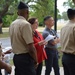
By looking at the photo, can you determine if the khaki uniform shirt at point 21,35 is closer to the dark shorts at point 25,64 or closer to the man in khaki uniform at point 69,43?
the dark shorts at point 25,64

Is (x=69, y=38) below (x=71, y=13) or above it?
below

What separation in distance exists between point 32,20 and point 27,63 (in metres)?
1.26

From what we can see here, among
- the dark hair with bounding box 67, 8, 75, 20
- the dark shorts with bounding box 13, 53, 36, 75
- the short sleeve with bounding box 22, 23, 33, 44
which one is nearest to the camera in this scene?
the short sleeve with bounding box 22, 23, 33, 44

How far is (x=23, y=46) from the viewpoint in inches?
170

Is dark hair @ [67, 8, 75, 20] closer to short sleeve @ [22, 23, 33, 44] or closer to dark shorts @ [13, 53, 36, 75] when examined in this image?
short sleeve @ [22, 23, 33, 44]

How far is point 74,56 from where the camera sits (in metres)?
4.54

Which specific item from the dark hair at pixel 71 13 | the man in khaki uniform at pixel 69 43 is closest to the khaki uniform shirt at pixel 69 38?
the man in khaki uniform at pixel 69 43

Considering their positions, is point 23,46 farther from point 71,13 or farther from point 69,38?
point 71,13

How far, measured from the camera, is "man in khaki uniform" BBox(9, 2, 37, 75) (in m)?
4.21

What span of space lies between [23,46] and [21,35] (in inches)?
7.7

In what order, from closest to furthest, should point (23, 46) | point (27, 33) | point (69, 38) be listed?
point (27, 33) → point (23, 46) → point (69, 38)

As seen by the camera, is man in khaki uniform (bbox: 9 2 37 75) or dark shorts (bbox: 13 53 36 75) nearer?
man in khaki uniform (bbox: 9 2 37 75)

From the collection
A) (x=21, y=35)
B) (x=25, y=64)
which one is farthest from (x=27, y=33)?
(x=25, y=64)

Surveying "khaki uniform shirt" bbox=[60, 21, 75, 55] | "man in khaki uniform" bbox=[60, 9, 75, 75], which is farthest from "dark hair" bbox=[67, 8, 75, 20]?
"khaki uniform shirt" bbox=[60, 21, 75, 55]
